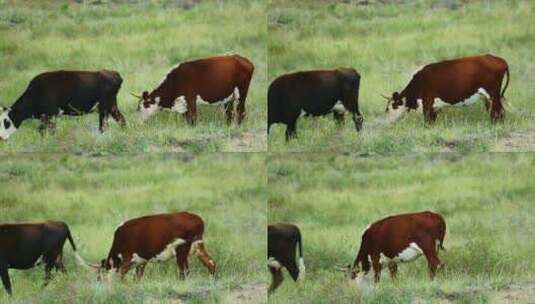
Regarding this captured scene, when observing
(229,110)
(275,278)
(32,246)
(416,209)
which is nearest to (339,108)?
(229,110)

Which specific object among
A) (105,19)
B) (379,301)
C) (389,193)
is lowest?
(379,301)

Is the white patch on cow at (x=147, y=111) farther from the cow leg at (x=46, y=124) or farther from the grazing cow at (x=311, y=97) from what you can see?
the grazing cow at (x=311, y=97)

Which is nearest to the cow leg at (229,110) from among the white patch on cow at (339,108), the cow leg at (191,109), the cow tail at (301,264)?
the cow leg at (191,109)

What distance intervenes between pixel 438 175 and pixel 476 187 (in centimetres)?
40

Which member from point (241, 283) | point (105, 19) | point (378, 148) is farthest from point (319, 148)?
point (105, 19)

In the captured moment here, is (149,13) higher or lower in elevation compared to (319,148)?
higher

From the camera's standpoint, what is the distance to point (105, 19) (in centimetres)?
1508

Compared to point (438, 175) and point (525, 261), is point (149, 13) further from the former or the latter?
point (525, 261)

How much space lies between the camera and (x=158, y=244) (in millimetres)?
14547

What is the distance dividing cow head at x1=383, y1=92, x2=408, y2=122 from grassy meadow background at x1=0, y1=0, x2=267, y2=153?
1.18 metres

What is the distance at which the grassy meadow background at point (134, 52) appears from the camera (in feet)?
48.3

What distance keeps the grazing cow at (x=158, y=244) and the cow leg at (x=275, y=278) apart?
541 millimetres

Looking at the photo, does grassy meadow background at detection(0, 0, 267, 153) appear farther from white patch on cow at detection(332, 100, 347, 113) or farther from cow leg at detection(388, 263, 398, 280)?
cow leg at detection(388, 263, 398, 280)

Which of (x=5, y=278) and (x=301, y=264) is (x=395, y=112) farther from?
(x=5, y=278)
